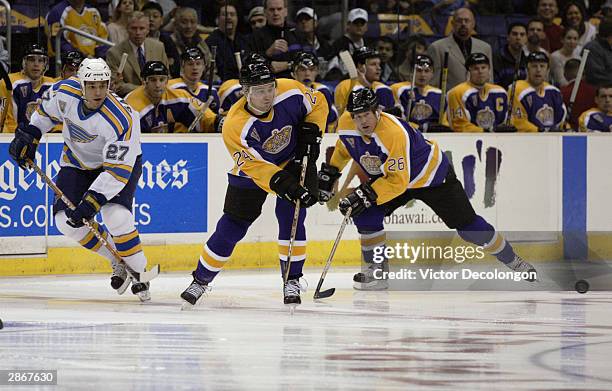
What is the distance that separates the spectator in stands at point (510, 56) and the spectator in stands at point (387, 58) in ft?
3.12

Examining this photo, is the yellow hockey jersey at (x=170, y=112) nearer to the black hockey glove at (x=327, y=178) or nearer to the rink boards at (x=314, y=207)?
the rink boards at (x=314, y=207)

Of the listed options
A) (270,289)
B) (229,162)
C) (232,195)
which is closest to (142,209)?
(229,162)

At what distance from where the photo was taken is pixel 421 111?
9875 mm

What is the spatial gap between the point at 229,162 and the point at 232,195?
1935mm

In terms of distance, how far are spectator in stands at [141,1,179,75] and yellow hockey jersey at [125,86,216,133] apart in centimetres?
51

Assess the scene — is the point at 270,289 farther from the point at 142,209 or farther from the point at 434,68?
the point at 434,68

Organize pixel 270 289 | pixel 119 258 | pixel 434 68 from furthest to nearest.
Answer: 1. pixel 434 68
2. pixel 270 289
3. pixel 119 258

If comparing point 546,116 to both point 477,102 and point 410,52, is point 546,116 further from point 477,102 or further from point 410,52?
point 410,52

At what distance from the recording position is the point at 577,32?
1117 cm

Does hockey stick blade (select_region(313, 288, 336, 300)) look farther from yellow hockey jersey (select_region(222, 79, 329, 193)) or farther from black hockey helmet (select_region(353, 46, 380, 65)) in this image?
black hockey helmet (select_region(353, 46, 380, 65))

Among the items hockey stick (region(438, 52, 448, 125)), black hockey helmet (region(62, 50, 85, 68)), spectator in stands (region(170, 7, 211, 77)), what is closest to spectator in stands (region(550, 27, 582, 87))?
hockey stick (region(438, 52, 448, 125))

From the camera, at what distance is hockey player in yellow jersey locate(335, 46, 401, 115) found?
962 cm

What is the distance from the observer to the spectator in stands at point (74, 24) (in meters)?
9.31

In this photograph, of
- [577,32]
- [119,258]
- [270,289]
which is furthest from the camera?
[577,32]
